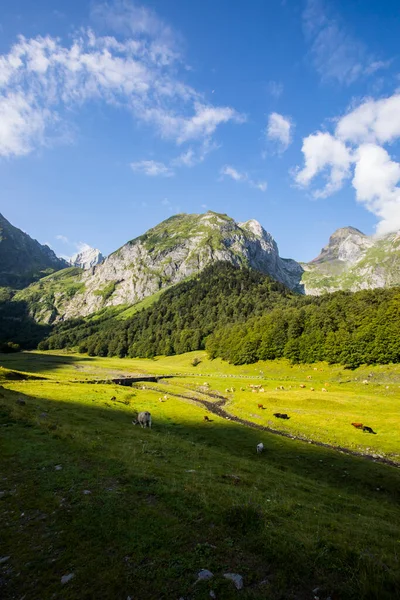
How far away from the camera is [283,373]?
121812mm

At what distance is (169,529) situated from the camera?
1175cm

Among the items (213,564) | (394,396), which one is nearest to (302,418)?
(394,396)

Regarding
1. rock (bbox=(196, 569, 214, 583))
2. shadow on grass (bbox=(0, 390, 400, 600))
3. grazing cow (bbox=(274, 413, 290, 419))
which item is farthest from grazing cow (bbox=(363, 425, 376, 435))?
rock (bbox=(196, 569, 214, 583))

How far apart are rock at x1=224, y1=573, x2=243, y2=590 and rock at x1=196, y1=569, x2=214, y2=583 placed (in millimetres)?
493

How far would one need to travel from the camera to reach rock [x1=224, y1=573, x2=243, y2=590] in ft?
27.9

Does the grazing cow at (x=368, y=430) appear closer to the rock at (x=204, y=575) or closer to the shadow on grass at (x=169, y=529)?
the shadow on grass at (x=169, y=529)

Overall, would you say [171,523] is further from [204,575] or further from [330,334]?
[330,334]

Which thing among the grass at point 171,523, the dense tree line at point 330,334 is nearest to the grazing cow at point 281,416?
the grass at point 171,523

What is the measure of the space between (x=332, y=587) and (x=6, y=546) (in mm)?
11239

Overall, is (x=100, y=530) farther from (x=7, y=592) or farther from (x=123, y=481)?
(x=123, y=481)

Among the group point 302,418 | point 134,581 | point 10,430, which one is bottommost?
point 302,418

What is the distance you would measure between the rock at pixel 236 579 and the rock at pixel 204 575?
493 mm

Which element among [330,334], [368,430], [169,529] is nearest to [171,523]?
[169,529]

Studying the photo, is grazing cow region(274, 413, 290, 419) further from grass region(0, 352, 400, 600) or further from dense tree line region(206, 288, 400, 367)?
dense tree line region(206, 288, 400, 367)
